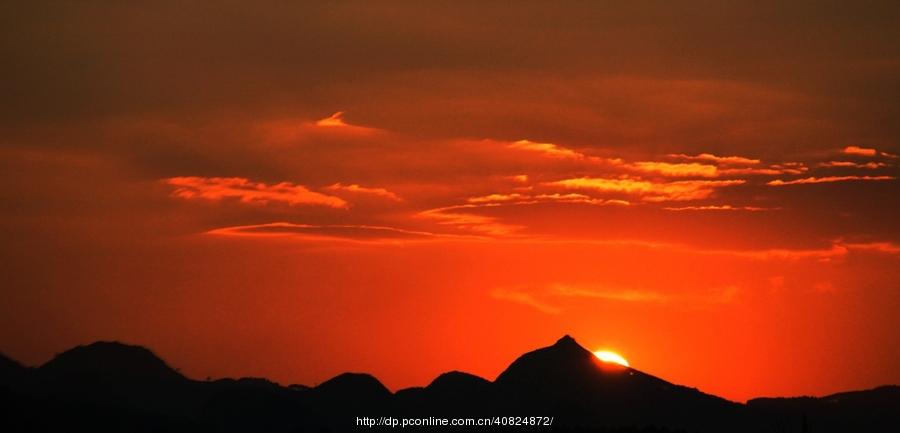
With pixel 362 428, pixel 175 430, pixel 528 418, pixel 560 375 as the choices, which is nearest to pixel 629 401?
pixel 560 375

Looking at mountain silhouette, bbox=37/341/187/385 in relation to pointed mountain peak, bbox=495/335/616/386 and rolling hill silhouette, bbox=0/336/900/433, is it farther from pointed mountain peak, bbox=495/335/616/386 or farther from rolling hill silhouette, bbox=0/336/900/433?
pointed mountain peak, bbox=495/335/616/386

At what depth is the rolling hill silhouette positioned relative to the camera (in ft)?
520

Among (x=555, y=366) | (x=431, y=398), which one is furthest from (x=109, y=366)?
(x=555, y=366)

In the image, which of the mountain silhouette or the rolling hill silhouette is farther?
the mountain silhouette

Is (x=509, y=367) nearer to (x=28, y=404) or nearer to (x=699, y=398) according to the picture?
(x=699, y=398)

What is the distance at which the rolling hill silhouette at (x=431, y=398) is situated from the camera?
6235 inches

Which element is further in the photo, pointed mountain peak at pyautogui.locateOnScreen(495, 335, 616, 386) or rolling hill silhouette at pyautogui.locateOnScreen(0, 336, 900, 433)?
pointed mountain peak at pyautogui.locateOnScreen(495, 335, 616, 386)

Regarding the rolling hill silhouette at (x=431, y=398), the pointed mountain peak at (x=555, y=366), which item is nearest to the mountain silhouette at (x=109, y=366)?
the rolling hill silhouette at (x=431, y=398)

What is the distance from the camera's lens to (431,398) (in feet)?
538

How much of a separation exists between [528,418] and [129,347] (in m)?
55.7

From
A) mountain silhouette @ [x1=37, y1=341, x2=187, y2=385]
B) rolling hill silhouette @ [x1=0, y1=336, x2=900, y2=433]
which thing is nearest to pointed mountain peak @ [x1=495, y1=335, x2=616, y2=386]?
rolling hill silhouette @ [x1=0, y1=336, x2=900, y2=433]

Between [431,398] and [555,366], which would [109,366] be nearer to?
[431,398]

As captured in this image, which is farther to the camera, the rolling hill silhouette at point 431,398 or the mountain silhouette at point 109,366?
the mountain silhouette at point 109,366

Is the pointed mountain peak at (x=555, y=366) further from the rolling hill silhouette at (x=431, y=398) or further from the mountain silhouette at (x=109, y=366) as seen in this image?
the mountain silhouette at (x=109, y=366)
